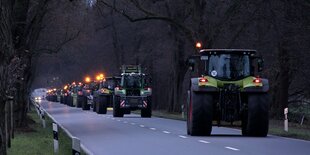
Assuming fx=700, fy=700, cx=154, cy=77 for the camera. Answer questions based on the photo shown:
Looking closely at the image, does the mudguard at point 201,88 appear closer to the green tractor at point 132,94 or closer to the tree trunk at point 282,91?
the tree trunk at point 282,91

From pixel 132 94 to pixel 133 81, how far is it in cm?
98

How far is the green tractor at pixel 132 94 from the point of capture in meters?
42.4

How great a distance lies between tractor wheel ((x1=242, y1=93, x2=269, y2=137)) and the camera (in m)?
21.7

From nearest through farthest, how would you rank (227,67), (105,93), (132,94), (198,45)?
(227,67) → (198,45) → (132,94) → (105,93)

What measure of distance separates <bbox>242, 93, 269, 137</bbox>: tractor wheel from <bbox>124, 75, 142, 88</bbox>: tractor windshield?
21.7 metres

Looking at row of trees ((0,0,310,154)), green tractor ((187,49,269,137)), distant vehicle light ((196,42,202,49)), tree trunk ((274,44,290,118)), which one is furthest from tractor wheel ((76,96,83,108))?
green tractor ((187,49,269,137))

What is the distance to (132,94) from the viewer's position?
43031 millimetres

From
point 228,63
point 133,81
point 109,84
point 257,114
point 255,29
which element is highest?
point 255,29

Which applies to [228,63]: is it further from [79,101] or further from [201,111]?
[79,101]

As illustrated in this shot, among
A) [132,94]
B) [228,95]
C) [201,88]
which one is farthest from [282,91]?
[201,88]

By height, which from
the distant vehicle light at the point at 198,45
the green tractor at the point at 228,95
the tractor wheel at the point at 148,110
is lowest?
the tractor wheel at the point at 148,110

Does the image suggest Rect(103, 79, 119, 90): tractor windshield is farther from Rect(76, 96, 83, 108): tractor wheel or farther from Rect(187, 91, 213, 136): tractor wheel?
Rect(187, 91, 213, 136): tractor wheel


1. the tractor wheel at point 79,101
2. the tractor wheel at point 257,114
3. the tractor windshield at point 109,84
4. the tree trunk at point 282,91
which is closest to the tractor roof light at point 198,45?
the tree trunk at point 282,91

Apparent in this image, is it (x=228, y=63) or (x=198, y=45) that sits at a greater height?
(x=198, y=45)
